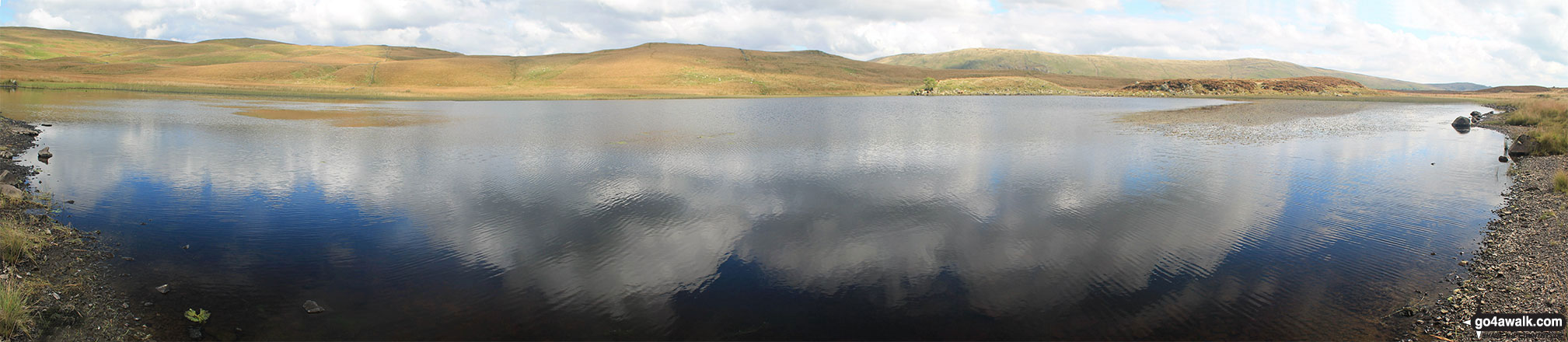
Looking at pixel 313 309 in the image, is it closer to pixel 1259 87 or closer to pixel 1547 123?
pixel 1547 123

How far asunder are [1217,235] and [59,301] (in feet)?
Answer: 53.6

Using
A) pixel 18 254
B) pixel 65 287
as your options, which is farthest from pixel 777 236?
pixel 18 254

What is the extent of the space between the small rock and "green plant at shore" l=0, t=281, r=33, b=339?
2.33 meters

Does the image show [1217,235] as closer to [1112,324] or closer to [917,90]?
[1112,324]

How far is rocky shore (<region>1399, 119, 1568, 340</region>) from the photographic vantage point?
746 centimetres

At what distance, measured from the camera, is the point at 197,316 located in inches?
A: 305

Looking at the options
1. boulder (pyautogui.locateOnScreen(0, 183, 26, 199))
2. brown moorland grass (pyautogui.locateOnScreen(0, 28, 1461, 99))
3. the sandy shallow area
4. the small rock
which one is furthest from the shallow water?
brown moorland grass (pyautogui.locateOnScreen(0, 28, 1461, 99))

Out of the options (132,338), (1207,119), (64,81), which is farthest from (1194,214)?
(64,81)

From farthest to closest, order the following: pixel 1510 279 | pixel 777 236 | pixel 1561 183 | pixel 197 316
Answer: pixel 1561 183 < pixel 777 236 < pixel 1510 279 < pixel 197 316

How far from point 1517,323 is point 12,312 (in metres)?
15.9

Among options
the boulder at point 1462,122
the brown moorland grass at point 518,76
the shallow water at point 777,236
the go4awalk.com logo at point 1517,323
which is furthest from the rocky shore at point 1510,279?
the brown moorland grass at point 518,76

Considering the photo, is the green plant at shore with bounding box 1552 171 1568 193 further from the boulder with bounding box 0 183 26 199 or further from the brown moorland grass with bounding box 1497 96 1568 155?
the boulder with bounding box 0 183 26 199

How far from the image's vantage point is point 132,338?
711cm

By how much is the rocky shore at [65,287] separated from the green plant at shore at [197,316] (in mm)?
Result: 385
